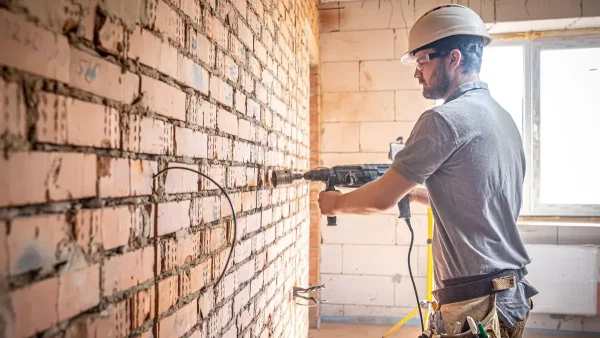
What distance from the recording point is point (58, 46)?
1.59 ft

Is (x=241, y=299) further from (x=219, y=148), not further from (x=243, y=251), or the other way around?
(x=219, y=148)

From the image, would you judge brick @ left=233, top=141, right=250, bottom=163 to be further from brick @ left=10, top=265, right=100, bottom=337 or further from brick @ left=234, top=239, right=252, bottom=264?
brick @ left=10, top=265, right=100, bottom=337

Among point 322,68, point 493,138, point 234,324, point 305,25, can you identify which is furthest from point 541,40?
point 234,324

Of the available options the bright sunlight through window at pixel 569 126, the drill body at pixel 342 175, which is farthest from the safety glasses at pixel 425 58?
the bright sunlight through window at pixel 569 126

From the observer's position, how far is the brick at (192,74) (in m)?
0.81

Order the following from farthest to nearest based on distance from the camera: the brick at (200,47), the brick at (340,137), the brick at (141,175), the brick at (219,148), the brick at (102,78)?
the brick at (340,137), the brick at (219,148), the brick at (200,47), the brick at (141,175), the brick at (102,78)

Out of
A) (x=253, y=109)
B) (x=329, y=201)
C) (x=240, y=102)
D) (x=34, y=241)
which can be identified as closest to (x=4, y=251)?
(x=34, y=241)

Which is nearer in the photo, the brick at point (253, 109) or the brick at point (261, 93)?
the brick at point (253, 109)

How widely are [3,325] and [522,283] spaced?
1.42m

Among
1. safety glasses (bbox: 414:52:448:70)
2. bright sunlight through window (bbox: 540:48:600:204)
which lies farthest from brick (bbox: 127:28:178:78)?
bright sunlight through window (bbox: 540:48:600:204)

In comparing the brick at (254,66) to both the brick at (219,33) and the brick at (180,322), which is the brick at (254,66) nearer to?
the brick at (219,33)

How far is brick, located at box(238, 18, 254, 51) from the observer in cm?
119

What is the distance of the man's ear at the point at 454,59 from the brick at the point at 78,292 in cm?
135

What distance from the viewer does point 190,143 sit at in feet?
2.81
